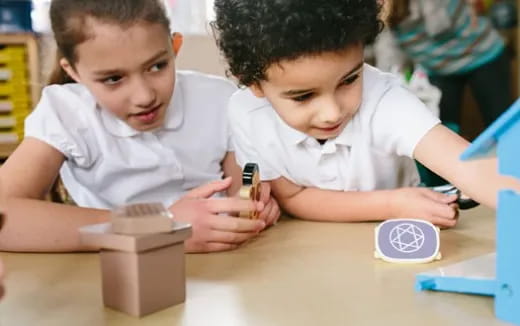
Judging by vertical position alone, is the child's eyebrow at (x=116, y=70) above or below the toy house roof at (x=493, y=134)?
below

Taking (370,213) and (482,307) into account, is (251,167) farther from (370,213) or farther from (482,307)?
(482,307)

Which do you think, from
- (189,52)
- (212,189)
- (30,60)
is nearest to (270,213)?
(212,189)

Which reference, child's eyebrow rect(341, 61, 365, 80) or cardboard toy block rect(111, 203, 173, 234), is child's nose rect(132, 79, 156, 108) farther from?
cardboard toy block rect(111, 203, 173, 234)

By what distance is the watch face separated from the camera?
0.67 metres

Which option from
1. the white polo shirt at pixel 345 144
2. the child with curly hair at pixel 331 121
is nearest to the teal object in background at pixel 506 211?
the child with curly hair at pixel 331 121

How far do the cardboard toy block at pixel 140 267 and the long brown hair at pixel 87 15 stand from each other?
19.1 inches

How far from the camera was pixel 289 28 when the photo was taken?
0.82 m

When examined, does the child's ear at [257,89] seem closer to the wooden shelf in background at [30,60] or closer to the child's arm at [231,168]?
the child's arm at [231,168]

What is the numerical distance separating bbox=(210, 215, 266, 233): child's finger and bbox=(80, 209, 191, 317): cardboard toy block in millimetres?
188

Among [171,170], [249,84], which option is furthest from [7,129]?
[249,84]

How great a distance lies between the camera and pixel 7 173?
882mm

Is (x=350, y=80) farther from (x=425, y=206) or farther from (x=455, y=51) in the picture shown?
(x=455, y=51)

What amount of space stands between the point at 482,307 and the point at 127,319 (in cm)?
28

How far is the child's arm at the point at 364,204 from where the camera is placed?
32.3 inches
